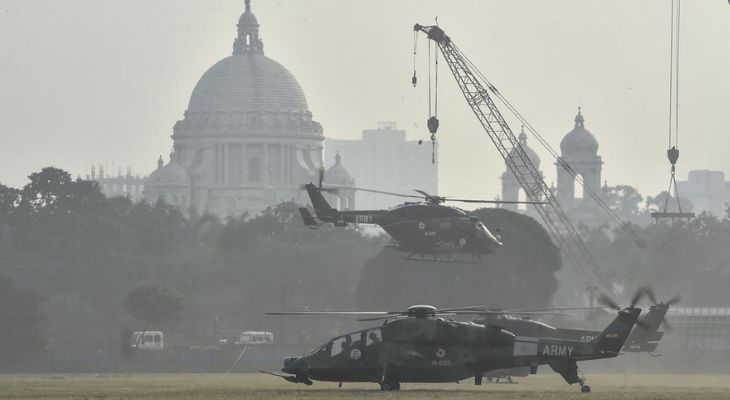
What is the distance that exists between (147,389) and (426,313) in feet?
36.4

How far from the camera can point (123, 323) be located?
197625 millimetres

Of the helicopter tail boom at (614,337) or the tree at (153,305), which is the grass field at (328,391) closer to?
the helicopter tail boom at (614,337)

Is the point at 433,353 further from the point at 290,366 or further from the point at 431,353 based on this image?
the point at 290,366

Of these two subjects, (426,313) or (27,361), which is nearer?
(426,313)

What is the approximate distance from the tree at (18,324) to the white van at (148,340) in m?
7.50

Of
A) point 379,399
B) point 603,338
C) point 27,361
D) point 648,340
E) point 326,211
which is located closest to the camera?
point 379,399

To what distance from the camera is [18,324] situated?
557ft

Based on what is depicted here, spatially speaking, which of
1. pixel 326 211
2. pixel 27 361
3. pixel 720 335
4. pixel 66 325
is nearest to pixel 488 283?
pixel 720 335

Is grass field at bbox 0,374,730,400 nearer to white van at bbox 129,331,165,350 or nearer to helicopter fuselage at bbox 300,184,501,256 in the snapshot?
helicopter fuselage at bbox 300,184,501,256

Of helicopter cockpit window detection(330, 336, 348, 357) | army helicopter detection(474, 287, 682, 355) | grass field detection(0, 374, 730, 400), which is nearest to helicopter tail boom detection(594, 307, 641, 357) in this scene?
army helicopter detection(474, 287, 682, 355)

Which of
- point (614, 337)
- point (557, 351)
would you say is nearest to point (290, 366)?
point (557, 351)

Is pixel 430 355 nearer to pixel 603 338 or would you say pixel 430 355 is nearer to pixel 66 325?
pixel 603 338

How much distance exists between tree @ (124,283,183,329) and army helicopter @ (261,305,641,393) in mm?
97565

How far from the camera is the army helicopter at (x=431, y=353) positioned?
91.2m
